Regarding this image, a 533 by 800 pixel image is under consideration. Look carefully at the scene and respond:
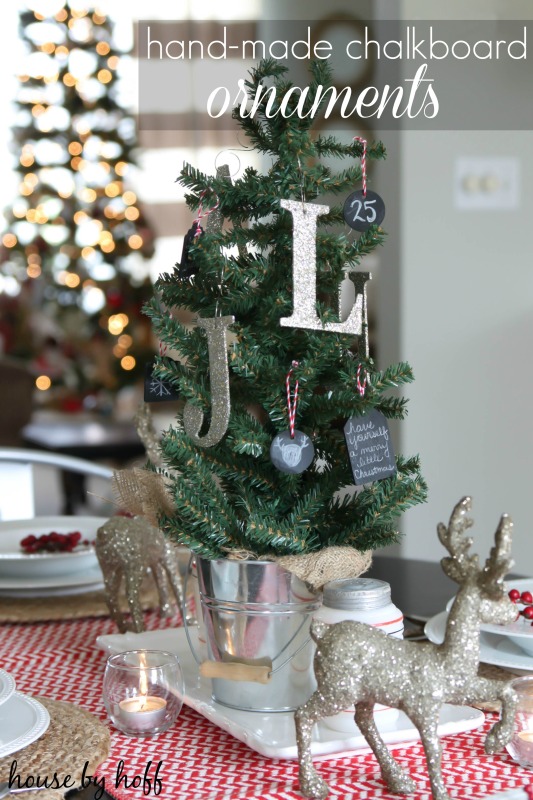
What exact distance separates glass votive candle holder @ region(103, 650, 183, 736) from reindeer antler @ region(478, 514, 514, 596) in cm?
29

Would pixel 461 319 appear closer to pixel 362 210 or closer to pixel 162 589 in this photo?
pixel 162 589

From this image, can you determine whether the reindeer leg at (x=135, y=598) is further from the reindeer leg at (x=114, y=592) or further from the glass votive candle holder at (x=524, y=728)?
the glass votive candle holder at (x=524, y=728)

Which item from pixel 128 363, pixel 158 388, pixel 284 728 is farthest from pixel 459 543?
pixel 128 363

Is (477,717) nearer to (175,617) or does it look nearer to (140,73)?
(175,617)

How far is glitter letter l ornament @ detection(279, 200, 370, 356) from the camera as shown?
83cm

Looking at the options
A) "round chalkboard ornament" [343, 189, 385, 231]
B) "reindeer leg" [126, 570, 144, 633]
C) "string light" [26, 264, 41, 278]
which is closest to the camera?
"round chalkboard ornament" [343, 189, 385, 231]

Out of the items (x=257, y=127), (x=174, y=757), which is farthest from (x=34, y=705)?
(x=257, y=127)

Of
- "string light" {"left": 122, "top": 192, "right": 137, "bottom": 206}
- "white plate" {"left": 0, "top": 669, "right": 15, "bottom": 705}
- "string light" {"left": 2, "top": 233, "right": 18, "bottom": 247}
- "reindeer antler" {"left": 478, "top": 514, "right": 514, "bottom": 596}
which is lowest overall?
"white plate" {"left": 0, "top": 669, "right": 15, "bottom": 705}

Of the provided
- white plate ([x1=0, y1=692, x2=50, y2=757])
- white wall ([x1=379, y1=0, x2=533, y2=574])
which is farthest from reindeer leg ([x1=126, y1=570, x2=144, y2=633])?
white wall ([x1=379, y1=0, x2=533, y2=574])

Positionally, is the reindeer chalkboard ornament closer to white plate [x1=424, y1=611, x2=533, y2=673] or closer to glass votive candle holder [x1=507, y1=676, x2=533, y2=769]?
glass votive candle holder [x1=507, y1=676, x2=533, y2=769]

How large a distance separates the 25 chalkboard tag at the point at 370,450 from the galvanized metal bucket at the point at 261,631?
4.2 inches

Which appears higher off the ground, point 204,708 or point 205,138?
point 205,138

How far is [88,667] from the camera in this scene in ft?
3.37

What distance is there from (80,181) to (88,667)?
5.49m
